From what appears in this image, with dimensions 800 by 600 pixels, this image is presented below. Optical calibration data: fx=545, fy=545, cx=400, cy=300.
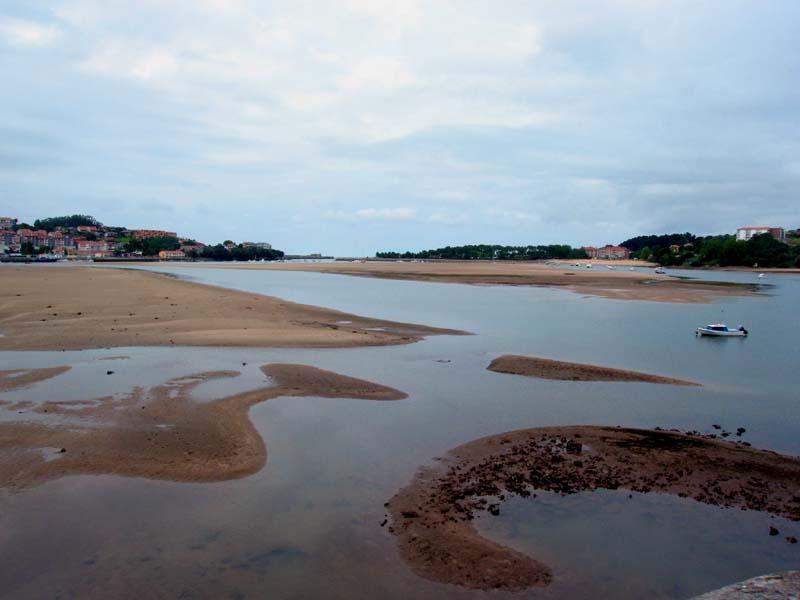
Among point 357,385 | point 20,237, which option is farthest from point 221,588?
point 20,237

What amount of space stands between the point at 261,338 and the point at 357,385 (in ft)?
29.3

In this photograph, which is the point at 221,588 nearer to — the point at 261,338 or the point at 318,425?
the point at 318,425

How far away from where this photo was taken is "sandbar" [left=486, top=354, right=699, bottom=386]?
62.2ft

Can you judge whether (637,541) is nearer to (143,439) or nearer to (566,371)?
(143,439)

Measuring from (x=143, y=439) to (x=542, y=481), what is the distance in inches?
317

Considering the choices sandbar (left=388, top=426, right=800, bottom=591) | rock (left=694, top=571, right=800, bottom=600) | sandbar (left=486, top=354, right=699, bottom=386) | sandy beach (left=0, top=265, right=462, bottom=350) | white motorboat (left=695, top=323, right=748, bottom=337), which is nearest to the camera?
rock (left=694, top=571, right=800, bottom=600)

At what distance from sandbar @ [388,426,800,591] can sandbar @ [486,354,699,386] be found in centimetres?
588

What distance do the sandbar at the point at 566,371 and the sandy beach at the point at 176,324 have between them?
619 centimetres

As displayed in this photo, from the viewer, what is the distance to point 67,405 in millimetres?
13445

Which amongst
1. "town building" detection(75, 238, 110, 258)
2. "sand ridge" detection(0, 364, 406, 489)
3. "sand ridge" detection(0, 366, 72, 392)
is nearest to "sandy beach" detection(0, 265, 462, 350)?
"sand ridge" detection(0, 366, 72, 392)

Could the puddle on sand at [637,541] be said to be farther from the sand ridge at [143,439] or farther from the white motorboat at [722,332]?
the white motorboat at [722,332]

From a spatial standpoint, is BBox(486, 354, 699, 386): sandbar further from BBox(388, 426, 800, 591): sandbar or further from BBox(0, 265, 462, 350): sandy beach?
BBox(0, 265, 462, 350): sandy beach

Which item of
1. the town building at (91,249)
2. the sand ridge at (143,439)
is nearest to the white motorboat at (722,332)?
the sand ridge at (143,439)

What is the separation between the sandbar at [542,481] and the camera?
7504 mm
